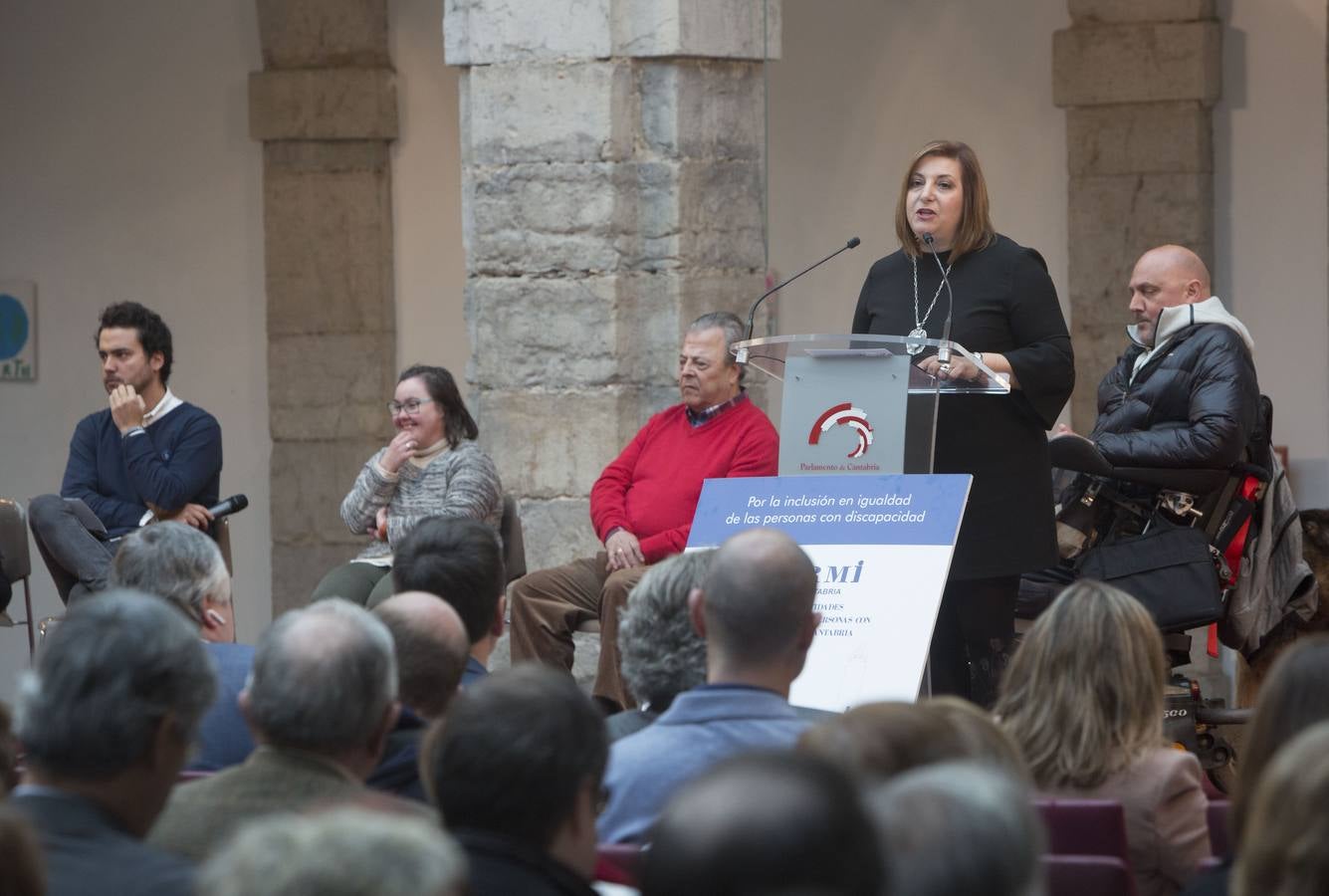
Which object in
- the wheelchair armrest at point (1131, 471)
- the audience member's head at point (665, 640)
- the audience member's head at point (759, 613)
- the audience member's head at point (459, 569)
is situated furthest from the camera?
the wheelchair armrest at point (1131, 471)

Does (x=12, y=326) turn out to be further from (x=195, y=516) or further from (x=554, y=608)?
(x=554, y=608)

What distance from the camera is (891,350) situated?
446cm

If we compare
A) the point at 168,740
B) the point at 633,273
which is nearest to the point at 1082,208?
the point at 633,273

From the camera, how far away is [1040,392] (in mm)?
4715

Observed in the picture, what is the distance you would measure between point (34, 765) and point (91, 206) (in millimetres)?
7849

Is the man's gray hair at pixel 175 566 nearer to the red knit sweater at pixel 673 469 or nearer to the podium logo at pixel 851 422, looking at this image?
the podium logo at pixel 851 422

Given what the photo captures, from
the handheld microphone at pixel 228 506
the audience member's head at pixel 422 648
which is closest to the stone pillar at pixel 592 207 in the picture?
the handheld microphone at pixel 228 506

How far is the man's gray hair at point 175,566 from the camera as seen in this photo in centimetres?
397

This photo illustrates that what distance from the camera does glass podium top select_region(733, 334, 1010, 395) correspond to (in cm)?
440

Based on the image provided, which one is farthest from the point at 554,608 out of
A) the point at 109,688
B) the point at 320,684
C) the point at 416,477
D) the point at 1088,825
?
the point at 109,688

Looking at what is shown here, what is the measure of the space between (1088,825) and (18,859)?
1504 millimetres

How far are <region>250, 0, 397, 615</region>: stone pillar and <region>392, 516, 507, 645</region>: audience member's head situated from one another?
549 cm

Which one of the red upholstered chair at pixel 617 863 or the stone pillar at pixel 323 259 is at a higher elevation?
the stone pillar at pixel 323 259

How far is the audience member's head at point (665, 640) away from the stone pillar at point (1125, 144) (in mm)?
5196
